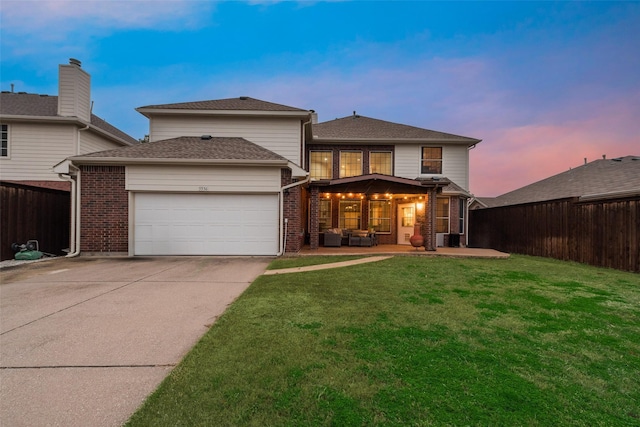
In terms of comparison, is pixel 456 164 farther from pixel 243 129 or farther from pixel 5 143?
pixel 5 143

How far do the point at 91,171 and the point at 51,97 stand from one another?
371 inches

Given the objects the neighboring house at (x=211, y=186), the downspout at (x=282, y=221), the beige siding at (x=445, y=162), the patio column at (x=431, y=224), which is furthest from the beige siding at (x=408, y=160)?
the downspout at (x=282, y=221)

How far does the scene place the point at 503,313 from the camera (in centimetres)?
434

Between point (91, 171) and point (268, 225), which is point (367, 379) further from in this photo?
point (91, 171)

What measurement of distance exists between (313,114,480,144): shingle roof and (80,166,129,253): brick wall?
8.84m

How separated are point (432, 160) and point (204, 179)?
38.6 ft

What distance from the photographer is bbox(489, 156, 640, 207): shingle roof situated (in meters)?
12.5

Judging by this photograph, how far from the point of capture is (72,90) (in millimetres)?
13133

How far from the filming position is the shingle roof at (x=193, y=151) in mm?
10172

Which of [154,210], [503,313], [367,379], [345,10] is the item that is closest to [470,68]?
[345,10]

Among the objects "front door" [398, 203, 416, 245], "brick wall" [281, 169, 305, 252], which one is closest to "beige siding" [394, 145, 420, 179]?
"front door" [398, 203, 416, 245]

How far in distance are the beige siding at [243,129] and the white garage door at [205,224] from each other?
3.72 meters

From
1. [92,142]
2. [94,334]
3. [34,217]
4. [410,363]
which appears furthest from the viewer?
[92,142]

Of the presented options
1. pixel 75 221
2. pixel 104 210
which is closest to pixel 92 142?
pixel 75 221
